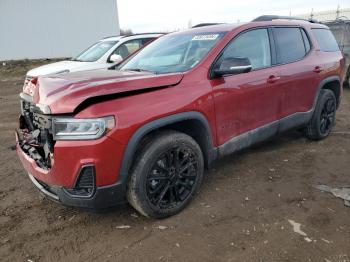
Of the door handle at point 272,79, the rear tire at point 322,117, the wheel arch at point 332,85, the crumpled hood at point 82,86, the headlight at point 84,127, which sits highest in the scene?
the crumpled hood at point 82,86

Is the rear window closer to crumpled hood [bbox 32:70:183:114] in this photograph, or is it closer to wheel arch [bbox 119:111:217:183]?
wheel arch [bbox 119:111:217:183]

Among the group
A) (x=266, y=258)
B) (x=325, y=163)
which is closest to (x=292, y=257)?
(x=266, y=258)

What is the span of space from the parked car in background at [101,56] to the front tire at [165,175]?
16.1 ft

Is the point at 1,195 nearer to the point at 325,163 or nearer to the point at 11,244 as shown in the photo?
the point at 11,244

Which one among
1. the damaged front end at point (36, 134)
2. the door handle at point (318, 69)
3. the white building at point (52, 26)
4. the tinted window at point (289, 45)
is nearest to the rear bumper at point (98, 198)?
the damaged front end at point (36, 134)

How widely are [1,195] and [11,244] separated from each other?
3.64ft

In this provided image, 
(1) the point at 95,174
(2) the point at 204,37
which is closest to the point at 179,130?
(1) the point at 95,174

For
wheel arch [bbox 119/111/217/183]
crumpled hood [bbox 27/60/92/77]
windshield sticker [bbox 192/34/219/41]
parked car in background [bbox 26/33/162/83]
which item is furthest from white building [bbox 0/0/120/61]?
wheel arch [bbox 119/111/217/183]

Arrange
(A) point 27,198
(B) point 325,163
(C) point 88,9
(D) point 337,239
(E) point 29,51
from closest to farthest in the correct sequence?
(D) point 337,239 → (A) point 27,198 → (B) point 325,163 → (E) point 29,51 → (C) point 88,9

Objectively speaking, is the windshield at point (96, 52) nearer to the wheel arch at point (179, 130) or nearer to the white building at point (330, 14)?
the wheel arch at point (179, 130)

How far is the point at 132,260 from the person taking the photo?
112 inches

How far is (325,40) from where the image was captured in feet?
18.2

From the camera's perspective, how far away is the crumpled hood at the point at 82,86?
9.34ft

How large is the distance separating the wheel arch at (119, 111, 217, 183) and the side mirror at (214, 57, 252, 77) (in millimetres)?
488
